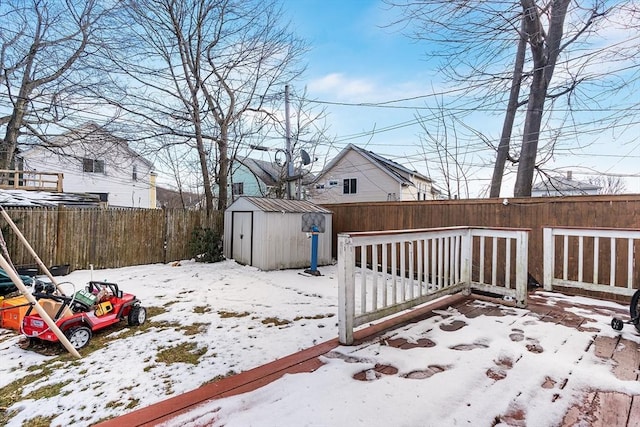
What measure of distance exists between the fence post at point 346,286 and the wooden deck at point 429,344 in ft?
0.45

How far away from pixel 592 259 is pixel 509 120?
4.27 meters

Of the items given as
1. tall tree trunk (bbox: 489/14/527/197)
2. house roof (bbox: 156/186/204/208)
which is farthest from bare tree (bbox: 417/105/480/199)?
house roof (bbox: 156/186/204/208)

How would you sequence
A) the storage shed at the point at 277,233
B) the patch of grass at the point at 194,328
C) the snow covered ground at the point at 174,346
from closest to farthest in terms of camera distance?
the snow covered ground at the point at 174,346 < the patch of grass at the point at 194,328 < the storage shed at the point at 277,233

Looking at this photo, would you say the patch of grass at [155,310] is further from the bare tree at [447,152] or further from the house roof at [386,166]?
the house roof at [386,166]

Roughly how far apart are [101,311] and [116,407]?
5.92ft

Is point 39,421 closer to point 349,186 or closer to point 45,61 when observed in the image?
point 45,61

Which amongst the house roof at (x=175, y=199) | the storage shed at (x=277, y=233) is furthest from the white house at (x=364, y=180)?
the storage shed at (x=277, y=233)

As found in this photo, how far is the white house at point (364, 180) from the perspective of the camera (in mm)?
15630

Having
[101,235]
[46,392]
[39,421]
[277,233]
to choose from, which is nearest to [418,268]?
[39,421]

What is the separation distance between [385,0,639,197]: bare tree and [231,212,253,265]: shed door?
524cm

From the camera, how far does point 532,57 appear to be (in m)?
6.64

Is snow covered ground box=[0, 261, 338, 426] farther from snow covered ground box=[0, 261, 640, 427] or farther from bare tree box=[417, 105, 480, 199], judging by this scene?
bare tree box=[417, 105, 480, 199]

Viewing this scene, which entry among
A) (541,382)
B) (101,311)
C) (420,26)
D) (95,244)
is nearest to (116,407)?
(101,311)

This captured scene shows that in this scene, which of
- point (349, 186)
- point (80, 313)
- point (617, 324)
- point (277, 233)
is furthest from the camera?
point (349, 186)
